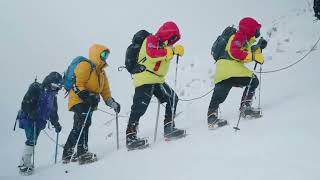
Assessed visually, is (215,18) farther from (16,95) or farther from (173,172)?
(173,172)

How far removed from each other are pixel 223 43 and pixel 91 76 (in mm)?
2783

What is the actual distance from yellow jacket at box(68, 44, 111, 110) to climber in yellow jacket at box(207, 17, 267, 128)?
245 cm

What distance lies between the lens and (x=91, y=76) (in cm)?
842

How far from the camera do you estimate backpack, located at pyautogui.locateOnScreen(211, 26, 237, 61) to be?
305 inches

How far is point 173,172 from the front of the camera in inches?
230

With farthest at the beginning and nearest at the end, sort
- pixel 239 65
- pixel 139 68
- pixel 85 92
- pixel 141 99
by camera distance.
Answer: pixel 85 92, pixel 141 99, pixel 139 68, pixel 239 65

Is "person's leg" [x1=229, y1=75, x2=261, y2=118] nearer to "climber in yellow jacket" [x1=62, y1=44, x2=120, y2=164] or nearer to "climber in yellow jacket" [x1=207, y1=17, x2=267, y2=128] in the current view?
"climber in yellow jacket" [x1=207, y1=17, x2=267, y2=128]

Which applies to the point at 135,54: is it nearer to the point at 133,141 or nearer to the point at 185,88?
the point at 133,141

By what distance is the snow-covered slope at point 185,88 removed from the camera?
18.8 ft

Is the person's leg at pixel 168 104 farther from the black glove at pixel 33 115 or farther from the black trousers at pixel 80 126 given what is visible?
the black glove at pixel 33 115


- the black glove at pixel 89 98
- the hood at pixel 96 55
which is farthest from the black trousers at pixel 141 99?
the hood at pixel 96 55

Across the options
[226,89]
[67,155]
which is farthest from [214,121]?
[67,155]

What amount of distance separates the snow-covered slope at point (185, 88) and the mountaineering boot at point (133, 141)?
0.52ft

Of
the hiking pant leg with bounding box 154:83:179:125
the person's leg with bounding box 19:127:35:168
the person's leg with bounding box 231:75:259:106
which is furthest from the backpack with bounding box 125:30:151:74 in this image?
the person's leg with bounding box 19:127:35:168
